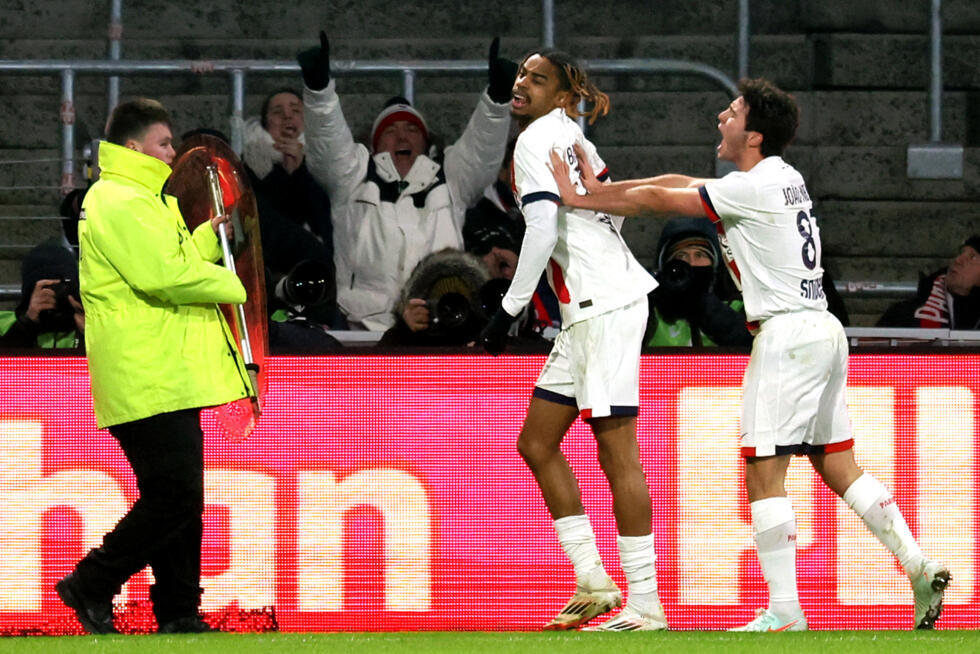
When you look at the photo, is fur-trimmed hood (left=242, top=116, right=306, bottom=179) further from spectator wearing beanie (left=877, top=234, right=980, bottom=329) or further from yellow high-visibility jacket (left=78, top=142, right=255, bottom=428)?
spectator wearing beanie (left=877, top=234, right=980, bottom=329)

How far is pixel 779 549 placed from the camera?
6430 millimetres

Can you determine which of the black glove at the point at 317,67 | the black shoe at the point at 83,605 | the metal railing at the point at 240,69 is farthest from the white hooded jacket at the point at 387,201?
the black shoe at the point at 83,605

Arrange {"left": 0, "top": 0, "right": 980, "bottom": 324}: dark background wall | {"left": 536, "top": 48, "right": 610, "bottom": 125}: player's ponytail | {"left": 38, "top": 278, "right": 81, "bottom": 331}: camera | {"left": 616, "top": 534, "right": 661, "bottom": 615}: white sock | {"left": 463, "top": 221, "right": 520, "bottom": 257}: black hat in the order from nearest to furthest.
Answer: {"left": 616, "top": 534, "right": 661, "bottom": 615}: white sock < {"left": 536, "top": 48, "right": 610, "bottom": 125}: player's ponytail < {"left": 38, "top": 278, "right": 81, "bottom": 331}: camera < {"left": 463, "top": 221, "right": 520, "bottom": 257}: black hat < {"left": 0, "top": 0, "right": 980, "bottom": 324}: dark background wall

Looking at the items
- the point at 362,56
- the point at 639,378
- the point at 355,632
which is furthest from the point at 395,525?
the point at 362,56

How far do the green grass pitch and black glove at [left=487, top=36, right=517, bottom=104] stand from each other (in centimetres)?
311

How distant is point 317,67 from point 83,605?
2.96 m

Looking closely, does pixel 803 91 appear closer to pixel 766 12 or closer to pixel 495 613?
pixel 766 12

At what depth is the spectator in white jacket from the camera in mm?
8836

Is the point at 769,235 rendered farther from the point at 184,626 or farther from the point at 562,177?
the point at 184,626

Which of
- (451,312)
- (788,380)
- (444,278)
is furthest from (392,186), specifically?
(788,380)

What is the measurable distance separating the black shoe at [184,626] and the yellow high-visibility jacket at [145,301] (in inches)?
27.8

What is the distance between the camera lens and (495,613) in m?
7.16

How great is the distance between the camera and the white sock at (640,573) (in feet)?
21.4

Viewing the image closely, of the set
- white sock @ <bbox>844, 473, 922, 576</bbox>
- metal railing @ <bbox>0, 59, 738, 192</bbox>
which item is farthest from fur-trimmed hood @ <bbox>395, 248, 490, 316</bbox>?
metal railing @ <bbox>0, 59, 738, 192</bbox>
